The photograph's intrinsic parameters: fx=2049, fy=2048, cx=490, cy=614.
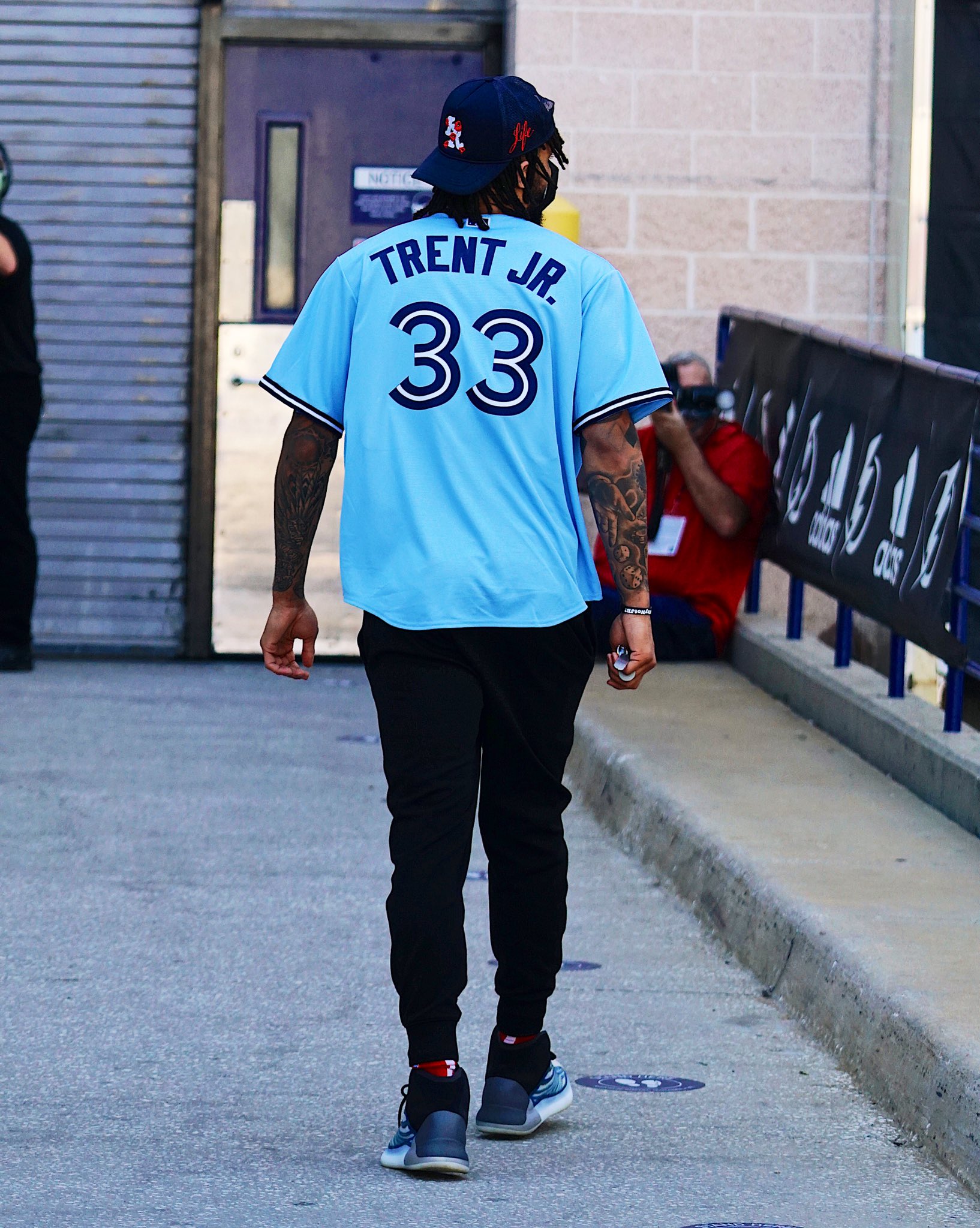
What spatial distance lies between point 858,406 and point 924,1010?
325cm

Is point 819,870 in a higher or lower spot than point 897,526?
lower

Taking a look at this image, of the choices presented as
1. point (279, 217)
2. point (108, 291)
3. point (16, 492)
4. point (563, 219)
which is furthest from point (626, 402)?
point (108, 291)

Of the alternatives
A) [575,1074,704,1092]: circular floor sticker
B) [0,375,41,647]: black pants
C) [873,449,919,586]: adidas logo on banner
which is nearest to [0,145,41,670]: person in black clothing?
[0,375,41,647]: black pants

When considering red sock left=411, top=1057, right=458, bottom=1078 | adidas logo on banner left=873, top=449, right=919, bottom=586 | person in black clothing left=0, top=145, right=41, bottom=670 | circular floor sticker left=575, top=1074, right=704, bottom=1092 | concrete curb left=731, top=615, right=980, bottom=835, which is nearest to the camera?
red sock left=411, top=1057, right=458, bottom=1078

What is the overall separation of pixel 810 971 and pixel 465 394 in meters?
1.59

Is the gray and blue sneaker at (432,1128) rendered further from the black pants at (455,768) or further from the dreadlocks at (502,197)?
the dreadlocks at (502,197)

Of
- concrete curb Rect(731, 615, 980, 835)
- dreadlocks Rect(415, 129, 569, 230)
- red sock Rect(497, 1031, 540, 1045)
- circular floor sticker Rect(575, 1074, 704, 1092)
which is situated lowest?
circular floor sticker Rect(575, 1074, 704, 1092)

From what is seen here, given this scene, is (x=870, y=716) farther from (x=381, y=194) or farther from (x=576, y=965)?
(x=381, y=194)

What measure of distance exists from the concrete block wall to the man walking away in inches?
216

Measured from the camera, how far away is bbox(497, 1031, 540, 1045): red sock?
11.5ft

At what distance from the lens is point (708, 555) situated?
786 cm

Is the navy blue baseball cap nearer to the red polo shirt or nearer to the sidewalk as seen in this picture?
the sidewalk

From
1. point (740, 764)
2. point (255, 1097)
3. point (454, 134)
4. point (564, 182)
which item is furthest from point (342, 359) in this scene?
point (564, 182)

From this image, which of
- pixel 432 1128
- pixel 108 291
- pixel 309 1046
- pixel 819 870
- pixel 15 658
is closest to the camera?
pixel 432 1128
